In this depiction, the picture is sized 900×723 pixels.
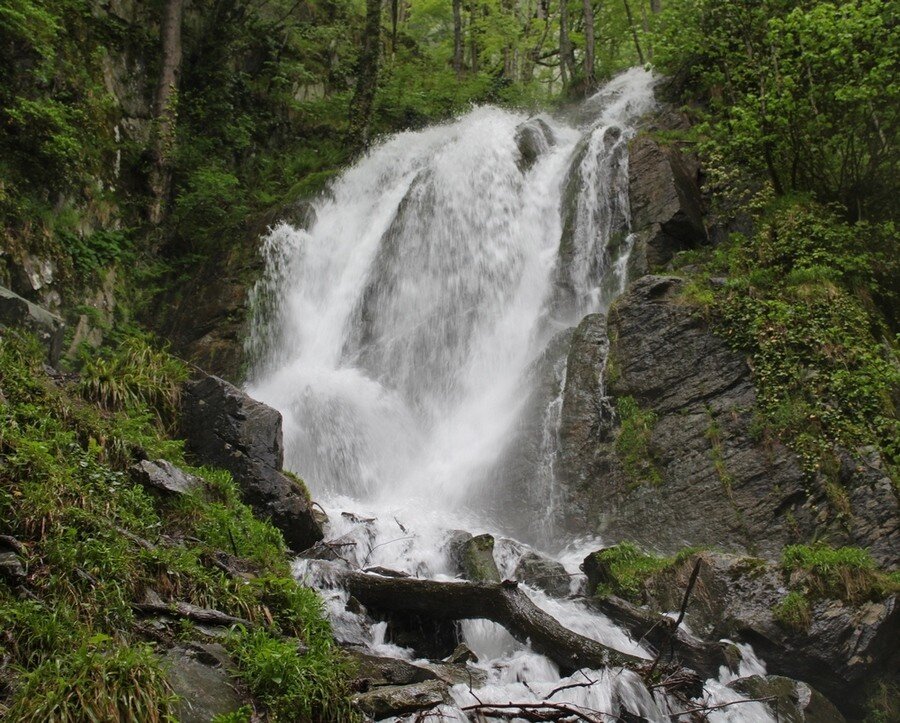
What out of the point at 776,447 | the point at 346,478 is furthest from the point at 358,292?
the point at 776,447

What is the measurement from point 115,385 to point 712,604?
7.00 metres

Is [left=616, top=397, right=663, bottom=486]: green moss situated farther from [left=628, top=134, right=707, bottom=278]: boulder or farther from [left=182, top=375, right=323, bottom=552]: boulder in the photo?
[left=182, top=375, right=323, bottom=552]: boulder

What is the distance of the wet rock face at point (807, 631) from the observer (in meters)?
6.43

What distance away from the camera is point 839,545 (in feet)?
24.3

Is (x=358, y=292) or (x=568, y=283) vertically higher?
(x=568, y=283)

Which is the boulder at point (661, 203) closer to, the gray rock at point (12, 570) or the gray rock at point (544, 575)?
the gray rock at point (544, 575)

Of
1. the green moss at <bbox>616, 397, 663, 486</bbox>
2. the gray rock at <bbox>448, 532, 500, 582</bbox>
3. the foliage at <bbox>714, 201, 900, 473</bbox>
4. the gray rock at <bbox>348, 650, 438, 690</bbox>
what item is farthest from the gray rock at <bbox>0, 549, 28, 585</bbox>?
the foliage at <bbox>714, 201, 900, 473</bbox>

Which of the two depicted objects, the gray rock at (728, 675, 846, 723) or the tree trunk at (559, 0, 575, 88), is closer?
the gray rock at (728, 675, 846, 723)

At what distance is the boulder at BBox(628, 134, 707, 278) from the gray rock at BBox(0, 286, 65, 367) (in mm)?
9062

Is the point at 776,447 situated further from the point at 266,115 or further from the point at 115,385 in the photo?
the point at 266,115

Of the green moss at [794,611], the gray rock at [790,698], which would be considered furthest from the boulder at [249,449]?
the green moss at [794,611]

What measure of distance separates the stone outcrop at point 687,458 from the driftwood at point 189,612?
5.58 m

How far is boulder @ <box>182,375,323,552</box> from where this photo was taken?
7.45 meters

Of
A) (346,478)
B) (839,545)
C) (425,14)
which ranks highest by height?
(425,14)
